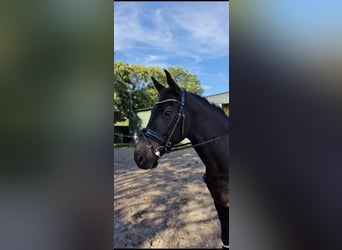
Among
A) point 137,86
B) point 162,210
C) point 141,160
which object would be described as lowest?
point 162,210

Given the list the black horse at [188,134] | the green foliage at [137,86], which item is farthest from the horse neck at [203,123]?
the green foliage at [137,86]

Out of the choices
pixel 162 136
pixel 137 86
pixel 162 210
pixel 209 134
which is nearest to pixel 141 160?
pixel 162 136

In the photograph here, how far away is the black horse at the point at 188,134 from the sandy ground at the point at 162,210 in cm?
95

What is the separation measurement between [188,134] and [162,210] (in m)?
1.96

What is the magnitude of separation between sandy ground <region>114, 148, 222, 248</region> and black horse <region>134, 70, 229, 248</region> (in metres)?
0.95

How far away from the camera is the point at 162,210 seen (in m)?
3.06

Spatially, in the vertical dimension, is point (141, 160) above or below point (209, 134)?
below

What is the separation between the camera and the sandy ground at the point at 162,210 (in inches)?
91.2

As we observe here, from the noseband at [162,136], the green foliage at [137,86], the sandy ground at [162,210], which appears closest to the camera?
the noseband at [162,136]

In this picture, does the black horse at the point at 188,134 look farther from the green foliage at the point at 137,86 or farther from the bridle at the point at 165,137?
the green foliage at the point at 137,86

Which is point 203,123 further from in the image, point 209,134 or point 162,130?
point 162,130

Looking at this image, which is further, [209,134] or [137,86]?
[137,86]
